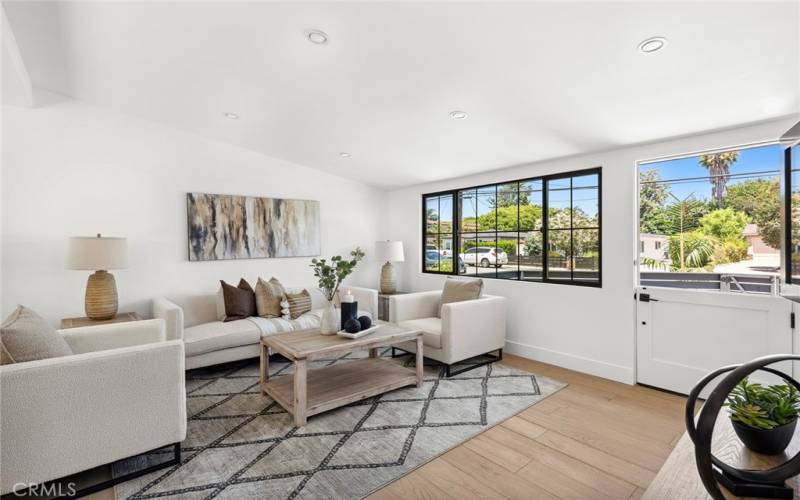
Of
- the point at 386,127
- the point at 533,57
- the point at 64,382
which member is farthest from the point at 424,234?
the point at 64,382

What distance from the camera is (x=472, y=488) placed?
199 cm

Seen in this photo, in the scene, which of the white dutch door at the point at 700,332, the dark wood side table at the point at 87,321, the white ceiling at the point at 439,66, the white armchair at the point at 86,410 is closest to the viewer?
the white armchair at the point at 86,410

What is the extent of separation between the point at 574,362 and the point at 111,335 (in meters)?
3.82

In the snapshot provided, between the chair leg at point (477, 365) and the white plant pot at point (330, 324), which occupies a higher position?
the white plant pot at point (330, 324)

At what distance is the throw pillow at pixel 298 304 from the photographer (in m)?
4.17

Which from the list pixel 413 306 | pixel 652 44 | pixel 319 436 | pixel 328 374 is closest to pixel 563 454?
pixel 319 436

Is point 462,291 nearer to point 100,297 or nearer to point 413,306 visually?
point 413,306

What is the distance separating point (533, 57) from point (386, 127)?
1.57m

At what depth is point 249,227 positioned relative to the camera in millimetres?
4535

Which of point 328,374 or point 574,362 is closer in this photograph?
point 328,374

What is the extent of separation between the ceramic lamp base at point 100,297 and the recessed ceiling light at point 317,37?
2725 millimetres

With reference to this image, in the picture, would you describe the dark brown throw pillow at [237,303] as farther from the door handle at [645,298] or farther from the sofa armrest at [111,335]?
the door handle at [645,298]

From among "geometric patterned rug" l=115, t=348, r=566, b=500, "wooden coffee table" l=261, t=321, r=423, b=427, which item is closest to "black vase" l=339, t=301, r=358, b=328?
"wooden coffee table" l=261, t=321, r=423, b=427

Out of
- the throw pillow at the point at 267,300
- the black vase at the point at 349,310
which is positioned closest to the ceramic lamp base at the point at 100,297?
the throw pillow at the point at 267,300
